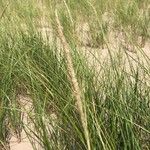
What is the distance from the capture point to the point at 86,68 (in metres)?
1.82

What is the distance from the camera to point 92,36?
3545 mm

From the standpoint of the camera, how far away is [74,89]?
2.68 feet

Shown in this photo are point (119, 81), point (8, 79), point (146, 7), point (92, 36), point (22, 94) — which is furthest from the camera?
point (146, 7)

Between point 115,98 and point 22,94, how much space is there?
3.19ft

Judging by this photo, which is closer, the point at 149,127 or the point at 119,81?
the point at 149,127

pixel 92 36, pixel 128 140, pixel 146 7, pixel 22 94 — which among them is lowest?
pixel 128 140

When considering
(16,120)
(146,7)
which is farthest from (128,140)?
(146,7)

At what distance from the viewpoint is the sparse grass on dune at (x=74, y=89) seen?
1377 millimetres

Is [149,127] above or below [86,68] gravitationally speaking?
below

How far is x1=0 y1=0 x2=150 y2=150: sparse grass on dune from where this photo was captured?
4.52ft

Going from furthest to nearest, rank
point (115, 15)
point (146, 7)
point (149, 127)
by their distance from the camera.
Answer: point (146, 7) < point (115, 15) < point (149, 127)

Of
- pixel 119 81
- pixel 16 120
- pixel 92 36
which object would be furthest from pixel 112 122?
pixel 92 36

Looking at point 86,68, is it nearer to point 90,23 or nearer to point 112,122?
point 112,122

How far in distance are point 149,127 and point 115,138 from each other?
15cm
